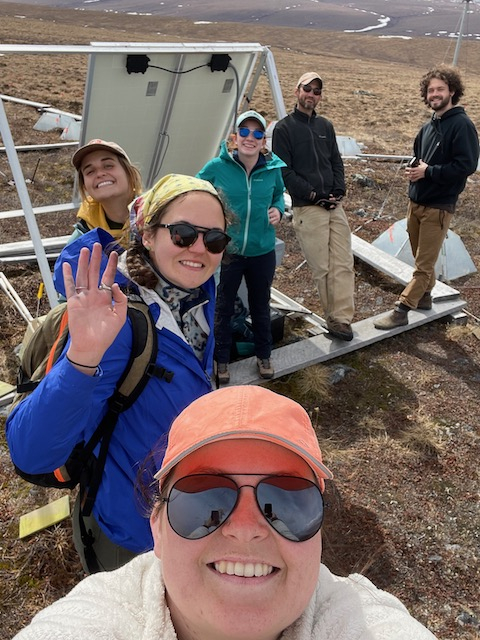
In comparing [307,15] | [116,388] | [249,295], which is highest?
[307,15]

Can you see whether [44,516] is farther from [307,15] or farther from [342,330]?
[307,15]

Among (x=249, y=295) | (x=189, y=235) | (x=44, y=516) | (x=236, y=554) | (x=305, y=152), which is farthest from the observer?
(x=305, y=152)

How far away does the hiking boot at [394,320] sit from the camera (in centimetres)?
556

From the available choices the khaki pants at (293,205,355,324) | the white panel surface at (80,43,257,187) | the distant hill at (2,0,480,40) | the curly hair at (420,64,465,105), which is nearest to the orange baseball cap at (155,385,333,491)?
the white panel surface at (80,43,257,187)

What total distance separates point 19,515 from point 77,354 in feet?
8.28

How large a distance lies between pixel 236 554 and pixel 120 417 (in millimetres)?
892

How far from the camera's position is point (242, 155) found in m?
3.97

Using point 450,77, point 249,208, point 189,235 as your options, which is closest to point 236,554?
point 189,235

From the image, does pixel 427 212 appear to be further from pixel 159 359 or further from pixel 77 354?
pixel 77 354

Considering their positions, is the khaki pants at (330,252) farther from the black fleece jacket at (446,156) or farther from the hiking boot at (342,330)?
the black fleece jacket at (446,156)

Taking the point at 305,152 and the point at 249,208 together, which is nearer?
the point at 249,208

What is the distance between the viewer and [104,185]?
308 cm

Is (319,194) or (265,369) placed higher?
(319,194)

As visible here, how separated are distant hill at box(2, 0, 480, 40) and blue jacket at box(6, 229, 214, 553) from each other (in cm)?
11189
